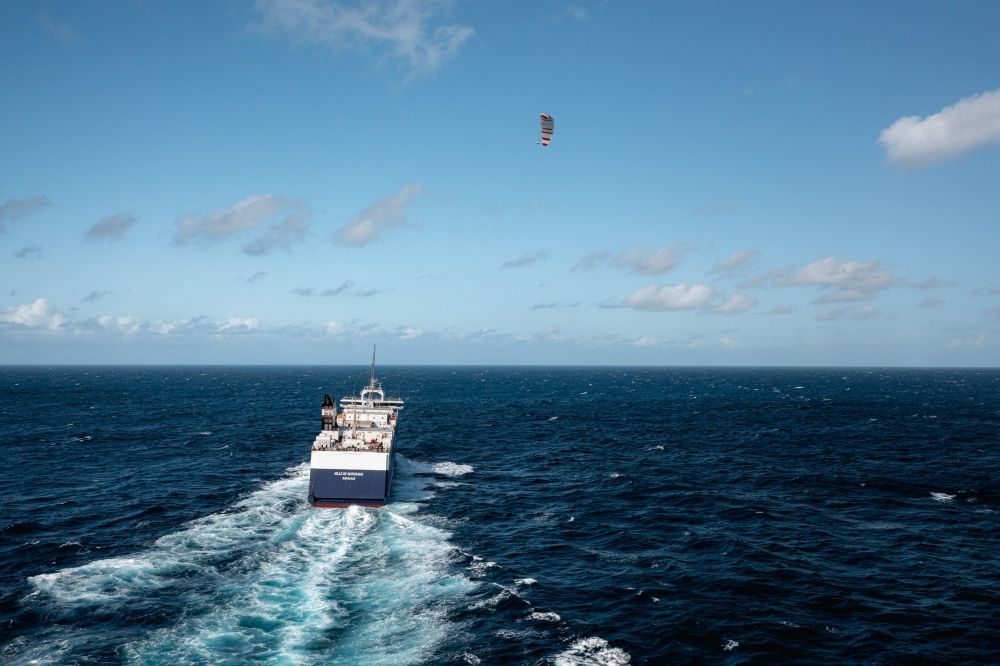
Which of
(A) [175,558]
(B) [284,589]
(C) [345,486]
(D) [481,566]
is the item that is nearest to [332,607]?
(B) [284,589]

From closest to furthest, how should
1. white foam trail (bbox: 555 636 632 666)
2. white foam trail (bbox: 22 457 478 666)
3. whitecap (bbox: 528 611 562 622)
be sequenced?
1. white foam trail (bbox: 555 636 632 666)
2. white foam trail (bbox: 22 457 478 666)
3. whitecap (bbox: 528 611 562 622)

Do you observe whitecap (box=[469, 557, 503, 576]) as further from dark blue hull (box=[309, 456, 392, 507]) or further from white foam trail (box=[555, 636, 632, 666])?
dark blue hull (box=[309, 456, 392, 507])

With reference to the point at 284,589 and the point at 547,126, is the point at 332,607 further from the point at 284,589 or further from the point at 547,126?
the point at 547,126

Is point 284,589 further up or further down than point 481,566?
further up

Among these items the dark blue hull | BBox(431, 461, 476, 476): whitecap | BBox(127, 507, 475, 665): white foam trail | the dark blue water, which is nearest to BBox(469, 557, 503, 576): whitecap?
the dark blue water

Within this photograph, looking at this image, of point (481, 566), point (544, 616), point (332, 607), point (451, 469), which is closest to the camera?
point (544, 616)

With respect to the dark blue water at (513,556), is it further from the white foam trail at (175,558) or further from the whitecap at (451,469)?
the whitecap at (451,469)

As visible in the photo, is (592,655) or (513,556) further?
(513,556)

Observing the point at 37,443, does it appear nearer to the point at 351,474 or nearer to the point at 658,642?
the point at 351,474
